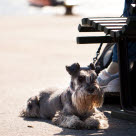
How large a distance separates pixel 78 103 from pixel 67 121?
0.29 m

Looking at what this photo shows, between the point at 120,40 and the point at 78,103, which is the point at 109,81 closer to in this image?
the point at 120,40

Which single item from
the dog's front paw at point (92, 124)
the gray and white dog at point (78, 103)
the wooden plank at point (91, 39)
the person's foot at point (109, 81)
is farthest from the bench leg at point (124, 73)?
the person's foot at point (109, 81)

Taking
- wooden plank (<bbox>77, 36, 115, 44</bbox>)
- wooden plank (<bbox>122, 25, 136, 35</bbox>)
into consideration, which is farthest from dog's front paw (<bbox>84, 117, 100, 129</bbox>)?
wooden plank (<bbox>122, 25, 136, 35</bbox>)

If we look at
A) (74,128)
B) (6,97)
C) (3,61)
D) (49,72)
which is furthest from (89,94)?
(3,61)

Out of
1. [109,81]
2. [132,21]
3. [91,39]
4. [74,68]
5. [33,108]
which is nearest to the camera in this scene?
[132,21]

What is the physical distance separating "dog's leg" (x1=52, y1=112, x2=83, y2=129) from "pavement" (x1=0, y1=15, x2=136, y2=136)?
0.23 ft

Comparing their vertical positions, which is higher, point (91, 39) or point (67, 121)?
point (91, 39)

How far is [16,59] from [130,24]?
334 inches

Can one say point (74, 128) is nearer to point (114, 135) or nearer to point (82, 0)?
point (114, 135)

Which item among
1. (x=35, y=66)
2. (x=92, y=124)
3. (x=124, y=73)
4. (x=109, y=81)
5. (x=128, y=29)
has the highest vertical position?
(x=128, y=29)

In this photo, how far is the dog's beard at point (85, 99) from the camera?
6282 mm

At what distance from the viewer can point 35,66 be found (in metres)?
13.0

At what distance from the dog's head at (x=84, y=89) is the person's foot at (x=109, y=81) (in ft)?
3.79

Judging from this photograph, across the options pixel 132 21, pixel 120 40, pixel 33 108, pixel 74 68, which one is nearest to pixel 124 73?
pixel 120 40
